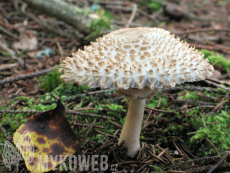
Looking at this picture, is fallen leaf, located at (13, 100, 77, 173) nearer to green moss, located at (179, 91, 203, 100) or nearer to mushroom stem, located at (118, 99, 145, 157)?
mushroom stem, located at (118, 99, 145, 157)

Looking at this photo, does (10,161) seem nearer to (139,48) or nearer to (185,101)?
(139,48)

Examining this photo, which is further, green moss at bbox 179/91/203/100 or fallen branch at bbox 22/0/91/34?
fallen branch at bbox 22/0/91/34

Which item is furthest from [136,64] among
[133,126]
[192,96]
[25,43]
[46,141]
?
[25,43]

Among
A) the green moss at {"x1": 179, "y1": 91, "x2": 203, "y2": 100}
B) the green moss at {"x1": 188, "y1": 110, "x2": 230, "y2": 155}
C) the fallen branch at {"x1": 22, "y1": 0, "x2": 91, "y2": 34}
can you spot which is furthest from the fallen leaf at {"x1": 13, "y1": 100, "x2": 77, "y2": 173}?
the fallen branch at {"x1": 22, "y1": 0, "x2": 91, "y2": 34}

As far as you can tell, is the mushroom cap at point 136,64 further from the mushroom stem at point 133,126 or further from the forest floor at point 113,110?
the forest floor at point 113,110

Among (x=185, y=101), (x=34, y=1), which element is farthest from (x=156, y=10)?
(x=185, y=101)

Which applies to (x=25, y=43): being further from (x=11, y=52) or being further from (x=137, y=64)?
(x=137, y=64)

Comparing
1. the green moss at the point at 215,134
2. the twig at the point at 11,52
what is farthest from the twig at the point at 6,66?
the green moss at the point at 215,134
